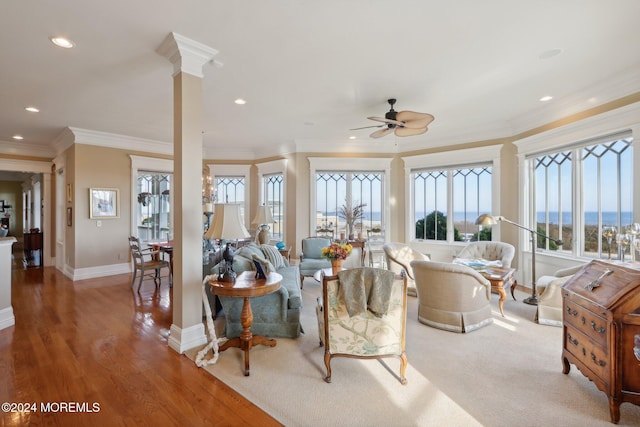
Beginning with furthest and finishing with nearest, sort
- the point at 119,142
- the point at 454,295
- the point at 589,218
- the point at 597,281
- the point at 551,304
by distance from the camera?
the point at 119,142 < the point at 589,218 < the point at 551,304 < the point at 454,295 < the point at 597,281

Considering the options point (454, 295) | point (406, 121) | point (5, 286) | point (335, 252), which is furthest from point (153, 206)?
point (454, 295)

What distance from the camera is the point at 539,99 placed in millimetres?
4266

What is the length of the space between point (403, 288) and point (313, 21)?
2315mm

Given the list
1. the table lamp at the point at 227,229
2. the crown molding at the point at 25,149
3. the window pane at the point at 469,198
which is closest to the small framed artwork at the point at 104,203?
the crown molding at the point at 25,149

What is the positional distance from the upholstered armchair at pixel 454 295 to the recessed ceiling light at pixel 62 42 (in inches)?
164

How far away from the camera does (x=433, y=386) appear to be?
234cm

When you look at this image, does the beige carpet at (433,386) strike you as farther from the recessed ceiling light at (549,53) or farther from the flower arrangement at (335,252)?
the recessed ceiling light at (549,53)

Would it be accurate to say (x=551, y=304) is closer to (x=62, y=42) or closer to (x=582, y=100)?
(x=582, y=100)

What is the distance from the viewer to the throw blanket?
2342 millimetres

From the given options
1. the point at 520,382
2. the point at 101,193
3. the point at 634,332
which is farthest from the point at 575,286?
the point at 101,193

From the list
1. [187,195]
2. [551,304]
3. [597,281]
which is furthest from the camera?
[551,304]

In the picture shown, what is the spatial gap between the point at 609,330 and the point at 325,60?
127 inches

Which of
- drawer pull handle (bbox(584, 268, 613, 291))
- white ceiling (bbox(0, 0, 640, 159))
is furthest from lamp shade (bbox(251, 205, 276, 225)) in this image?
drawer pull handle (bbox(584, 268, 613, 291))

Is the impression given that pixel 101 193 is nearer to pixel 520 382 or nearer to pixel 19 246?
pixel 520 382
